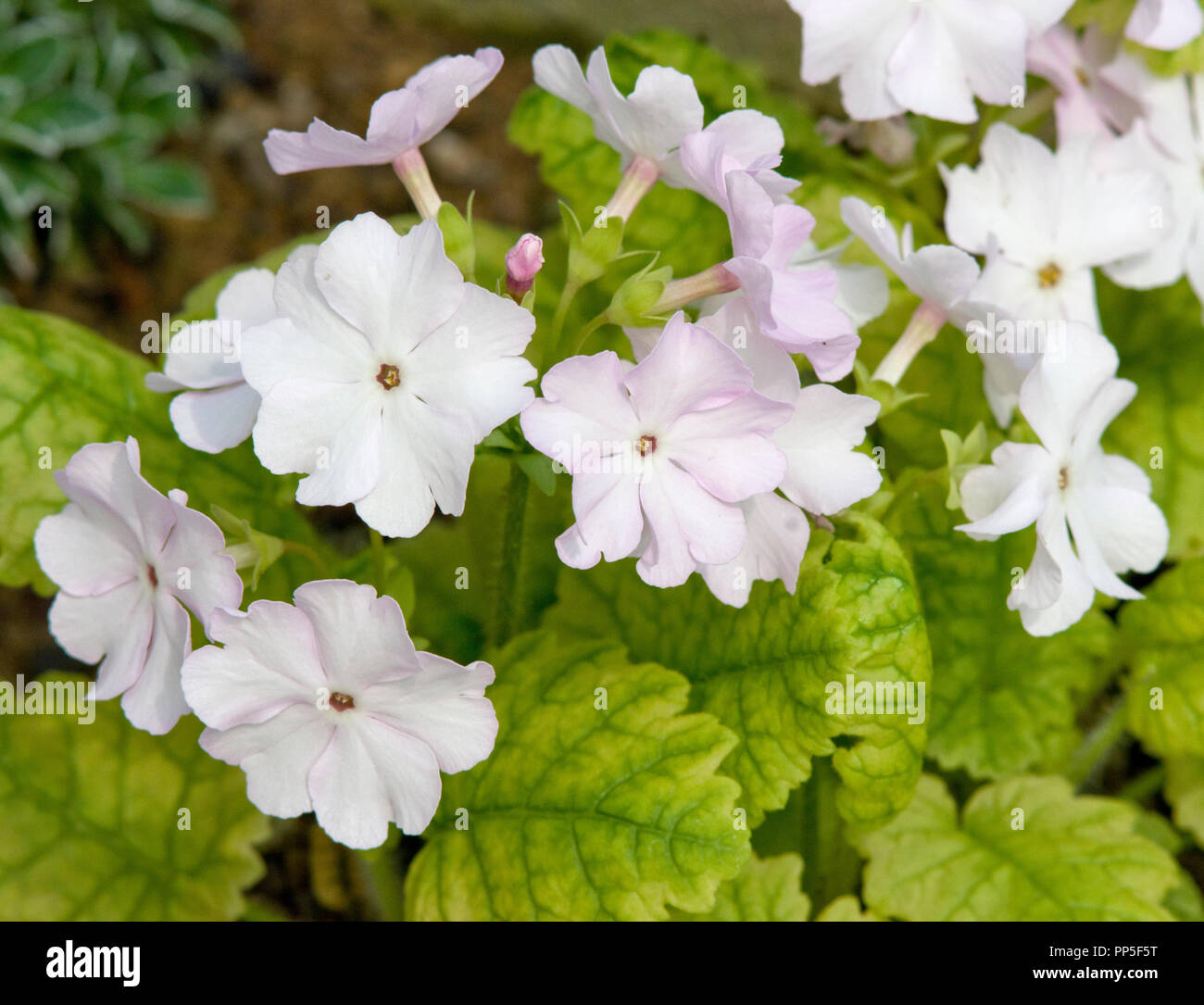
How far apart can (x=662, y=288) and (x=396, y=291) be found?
0.29 meters

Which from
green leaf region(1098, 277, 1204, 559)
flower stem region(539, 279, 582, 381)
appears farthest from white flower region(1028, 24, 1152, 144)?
flower stem region(539, 279, 582, 381)

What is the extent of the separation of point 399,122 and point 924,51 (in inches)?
31.2

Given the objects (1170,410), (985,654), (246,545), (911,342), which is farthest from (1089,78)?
(246,545)

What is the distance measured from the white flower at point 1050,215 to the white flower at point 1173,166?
0.05 m

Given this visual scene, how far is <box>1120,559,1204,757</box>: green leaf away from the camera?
1.88 m

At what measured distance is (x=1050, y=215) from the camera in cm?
186

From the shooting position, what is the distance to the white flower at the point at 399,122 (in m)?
1.32

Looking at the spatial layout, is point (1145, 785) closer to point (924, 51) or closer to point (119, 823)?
point (924, 51)

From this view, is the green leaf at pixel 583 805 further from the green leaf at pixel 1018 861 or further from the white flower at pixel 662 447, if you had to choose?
the green leaf at pixel 1018 861

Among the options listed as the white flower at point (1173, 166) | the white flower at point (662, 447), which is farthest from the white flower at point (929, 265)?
the white flower at point (1173, 166)

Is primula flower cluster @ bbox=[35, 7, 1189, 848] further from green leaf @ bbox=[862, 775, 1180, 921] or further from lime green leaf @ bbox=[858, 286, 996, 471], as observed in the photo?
green leaf @ bbox=[862, 775, 1180, 921]

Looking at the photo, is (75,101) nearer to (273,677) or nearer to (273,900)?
(273,900)

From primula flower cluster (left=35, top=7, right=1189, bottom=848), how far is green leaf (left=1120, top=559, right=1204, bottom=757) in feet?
1.19
